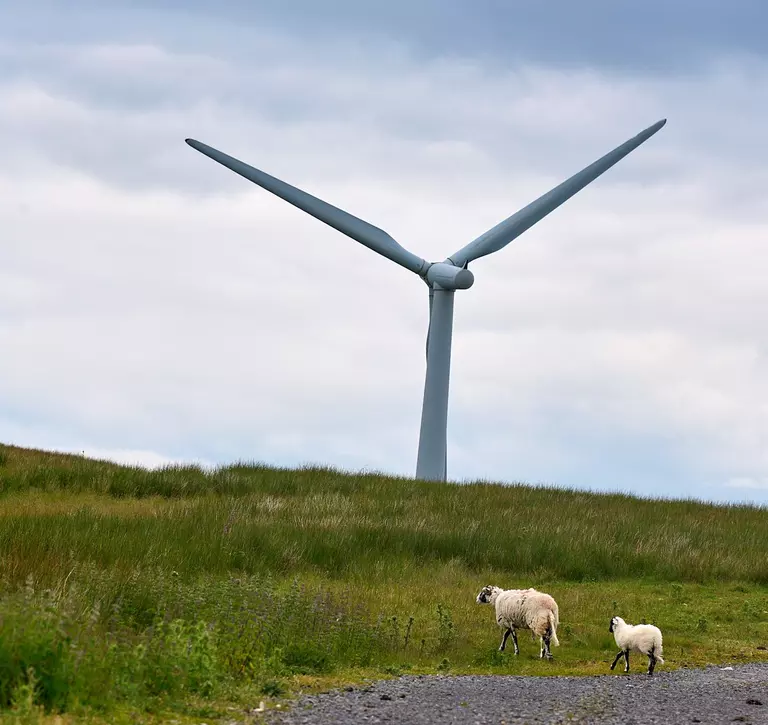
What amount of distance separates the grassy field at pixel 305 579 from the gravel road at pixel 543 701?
2.09ft

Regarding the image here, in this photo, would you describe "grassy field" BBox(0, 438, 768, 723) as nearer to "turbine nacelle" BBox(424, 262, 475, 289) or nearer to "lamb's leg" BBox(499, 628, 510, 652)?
"lamb's leg" BBox(499, 628, 510, 652)

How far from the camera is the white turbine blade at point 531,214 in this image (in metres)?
37.2

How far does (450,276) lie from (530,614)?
75.6 feet

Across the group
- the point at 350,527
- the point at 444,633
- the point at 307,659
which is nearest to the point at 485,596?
the point at 444,633

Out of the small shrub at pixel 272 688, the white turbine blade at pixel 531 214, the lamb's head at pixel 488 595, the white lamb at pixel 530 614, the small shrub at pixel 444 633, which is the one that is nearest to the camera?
the small shrub at pixel 272 688

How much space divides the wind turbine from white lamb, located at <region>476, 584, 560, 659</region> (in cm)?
2160

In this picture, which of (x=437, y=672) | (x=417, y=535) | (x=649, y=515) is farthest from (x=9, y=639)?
(x=649, y=515)

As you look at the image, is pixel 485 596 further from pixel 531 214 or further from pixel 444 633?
pixel 531 214

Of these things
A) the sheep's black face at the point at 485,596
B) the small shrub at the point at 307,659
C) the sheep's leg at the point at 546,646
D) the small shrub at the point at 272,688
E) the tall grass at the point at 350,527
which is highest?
the tall grass at the point at 350,527

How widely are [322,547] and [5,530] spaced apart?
18.8ft

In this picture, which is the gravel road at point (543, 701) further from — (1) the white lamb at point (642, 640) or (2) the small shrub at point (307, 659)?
(2) the small shrub at point (307, 659)

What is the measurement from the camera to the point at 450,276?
118 ft

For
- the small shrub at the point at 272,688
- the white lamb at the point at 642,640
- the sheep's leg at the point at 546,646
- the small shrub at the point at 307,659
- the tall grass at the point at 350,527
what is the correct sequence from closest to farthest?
1. the small shrub at the point at 272,688
2. the small shrub at the point at 307,659
3. the white lamb at the point at 642,640
4. the sheep's leg at the point at 546,646
5. the tall grass at the point at 350,527

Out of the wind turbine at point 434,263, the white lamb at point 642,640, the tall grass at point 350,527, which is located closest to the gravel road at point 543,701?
the white lamb at point 642,640
